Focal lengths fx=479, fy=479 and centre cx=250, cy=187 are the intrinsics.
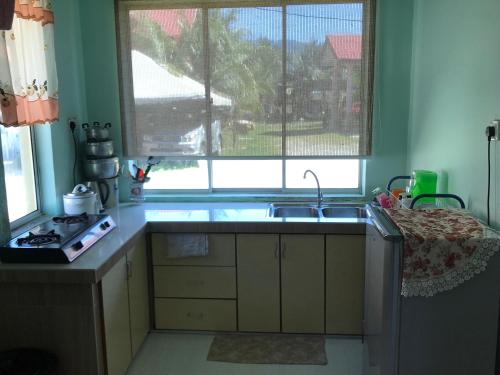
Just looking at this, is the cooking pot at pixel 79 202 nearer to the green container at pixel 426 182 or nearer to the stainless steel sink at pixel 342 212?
the stainless steel sink at pixel 342 212

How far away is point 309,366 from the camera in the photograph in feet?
9.15

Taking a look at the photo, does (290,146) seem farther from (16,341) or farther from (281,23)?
(16,341)

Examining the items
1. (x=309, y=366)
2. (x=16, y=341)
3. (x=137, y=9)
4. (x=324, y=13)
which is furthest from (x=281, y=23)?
(x=16, y=341)

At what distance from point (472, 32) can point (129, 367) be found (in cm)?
258

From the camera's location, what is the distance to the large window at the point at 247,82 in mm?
3277

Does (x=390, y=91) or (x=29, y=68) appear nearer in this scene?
(x=29, y=68)

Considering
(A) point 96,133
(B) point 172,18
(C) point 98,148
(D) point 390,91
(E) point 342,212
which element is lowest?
(E) point 342,212

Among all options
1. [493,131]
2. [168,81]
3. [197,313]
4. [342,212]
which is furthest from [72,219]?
[493,131]

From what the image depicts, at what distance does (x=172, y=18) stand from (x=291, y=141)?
120 centimetres

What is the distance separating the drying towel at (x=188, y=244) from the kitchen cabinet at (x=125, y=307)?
0.61 feet

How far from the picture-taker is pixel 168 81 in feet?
11.2

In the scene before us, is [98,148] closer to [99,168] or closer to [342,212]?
[99,168]

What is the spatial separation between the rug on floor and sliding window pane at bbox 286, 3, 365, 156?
1.28 metres

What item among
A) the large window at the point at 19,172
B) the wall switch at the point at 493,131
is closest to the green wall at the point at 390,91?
the wall switch at the point at 493,131
